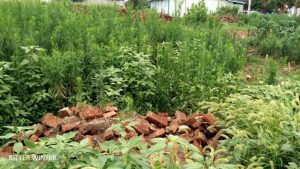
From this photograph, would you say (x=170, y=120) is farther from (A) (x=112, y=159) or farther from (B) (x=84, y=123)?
(A) (x=112, y=159)

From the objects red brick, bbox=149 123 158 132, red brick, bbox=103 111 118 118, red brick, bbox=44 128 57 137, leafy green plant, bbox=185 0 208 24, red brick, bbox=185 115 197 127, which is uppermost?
leafy green plant, bbox=185 0 208 24

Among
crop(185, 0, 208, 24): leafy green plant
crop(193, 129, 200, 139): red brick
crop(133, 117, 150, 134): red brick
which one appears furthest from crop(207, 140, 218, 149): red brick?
crop(185, 0, 208, 24): leafy green plant

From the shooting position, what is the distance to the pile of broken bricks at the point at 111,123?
2.87 m

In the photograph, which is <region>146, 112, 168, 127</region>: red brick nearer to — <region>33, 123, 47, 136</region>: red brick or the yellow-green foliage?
the yellow-green foliage

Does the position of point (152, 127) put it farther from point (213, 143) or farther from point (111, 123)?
point (213, 143)

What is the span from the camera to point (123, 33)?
15.3 ft

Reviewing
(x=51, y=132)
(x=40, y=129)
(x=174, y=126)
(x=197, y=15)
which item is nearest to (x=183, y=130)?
(x=174, y=126)

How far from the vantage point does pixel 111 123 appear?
2.93 meters

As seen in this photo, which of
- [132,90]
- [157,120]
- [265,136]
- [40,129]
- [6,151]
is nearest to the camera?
[265,136]

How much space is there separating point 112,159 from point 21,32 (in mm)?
3095

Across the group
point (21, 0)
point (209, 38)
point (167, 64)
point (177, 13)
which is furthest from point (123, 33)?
point (21, 0)

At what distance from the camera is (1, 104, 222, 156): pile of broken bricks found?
287 cm

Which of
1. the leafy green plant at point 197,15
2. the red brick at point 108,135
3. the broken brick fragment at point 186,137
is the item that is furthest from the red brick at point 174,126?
the leafy green plant at point 197,15

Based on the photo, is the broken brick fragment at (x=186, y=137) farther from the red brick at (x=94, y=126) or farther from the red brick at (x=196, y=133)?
the red brick at (x=94, y=126)
